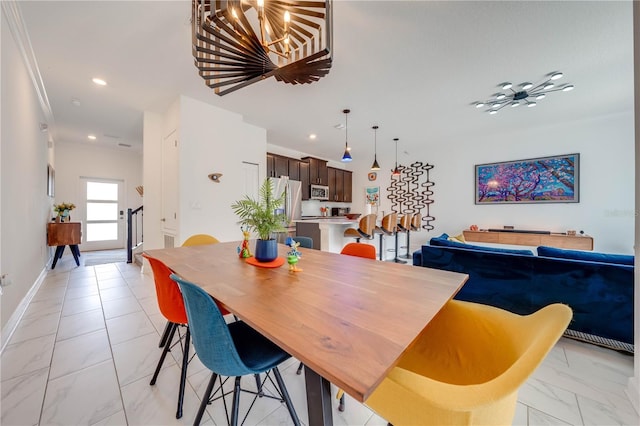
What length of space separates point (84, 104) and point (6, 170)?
2242 millimetres

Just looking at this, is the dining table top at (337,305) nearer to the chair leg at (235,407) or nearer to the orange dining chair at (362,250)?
the orange dining chair at (362,250)

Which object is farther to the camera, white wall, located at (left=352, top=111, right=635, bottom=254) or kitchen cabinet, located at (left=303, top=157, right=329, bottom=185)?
kitchen cabinet, located at (left=303, top=157, right=329, bottom=185)

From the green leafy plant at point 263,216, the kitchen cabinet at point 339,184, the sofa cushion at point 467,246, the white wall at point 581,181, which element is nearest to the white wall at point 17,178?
the green leafy plant at point 263,216

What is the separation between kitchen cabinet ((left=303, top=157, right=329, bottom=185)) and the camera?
6.45 metres

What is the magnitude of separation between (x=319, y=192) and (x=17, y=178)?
5.28 meters

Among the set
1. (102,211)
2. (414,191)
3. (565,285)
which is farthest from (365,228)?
(102,211)

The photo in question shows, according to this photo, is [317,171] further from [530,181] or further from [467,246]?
[530,181]

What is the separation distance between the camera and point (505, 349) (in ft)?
2.97

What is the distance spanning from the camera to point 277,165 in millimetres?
5570

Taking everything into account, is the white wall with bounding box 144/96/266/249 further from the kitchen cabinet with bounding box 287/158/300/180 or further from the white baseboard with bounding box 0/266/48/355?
the kitchen cabinet with bounding box 287/158/300/180

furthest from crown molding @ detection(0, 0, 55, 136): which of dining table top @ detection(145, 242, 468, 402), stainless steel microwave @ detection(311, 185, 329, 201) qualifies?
stainless steel microwave @ detection(311, 185, 329, 201)

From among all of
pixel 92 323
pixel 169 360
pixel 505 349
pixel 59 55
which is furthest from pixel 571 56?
pixel 92 323

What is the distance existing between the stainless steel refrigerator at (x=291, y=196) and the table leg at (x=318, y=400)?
4.34 metres

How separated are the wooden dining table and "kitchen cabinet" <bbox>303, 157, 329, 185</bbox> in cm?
507
